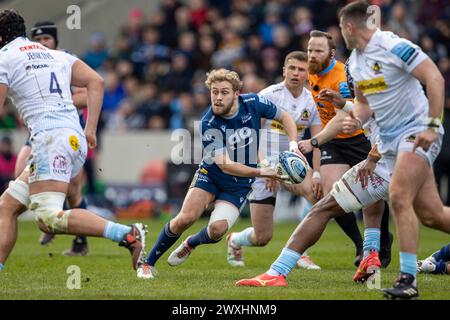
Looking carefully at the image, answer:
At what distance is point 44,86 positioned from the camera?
848cm

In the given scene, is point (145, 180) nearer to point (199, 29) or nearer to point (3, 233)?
point (199, 29)

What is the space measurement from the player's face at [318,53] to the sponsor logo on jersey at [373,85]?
250cm

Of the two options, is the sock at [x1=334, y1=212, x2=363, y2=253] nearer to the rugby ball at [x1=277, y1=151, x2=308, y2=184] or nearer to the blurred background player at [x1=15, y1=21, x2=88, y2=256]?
the rugby ball at [x1=277, y1=151, x2=308, y2=184]

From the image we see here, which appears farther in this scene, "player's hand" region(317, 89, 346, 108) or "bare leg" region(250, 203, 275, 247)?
"bare leg" region(250, 203, 275, 247)

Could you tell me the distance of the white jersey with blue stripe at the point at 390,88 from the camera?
7.75m

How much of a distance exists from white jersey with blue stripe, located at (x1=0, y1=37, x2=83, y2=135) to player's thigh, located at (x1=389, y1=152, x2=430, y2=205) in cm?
309

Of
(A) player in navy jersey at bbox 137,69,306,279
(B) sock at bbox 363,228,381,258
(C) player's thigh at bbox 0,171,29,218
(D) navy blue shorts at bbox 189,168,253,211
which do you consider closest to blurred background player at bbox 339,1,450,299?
(B) sock at bbox 363,228,381,258

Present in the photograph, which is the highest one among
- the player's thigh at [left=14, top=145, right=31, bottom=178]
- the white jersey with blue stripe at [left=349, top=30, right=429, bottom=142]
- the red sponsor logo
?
the red sponsor logo

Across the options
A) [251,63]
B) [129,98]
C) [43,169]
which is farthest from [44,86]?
[129,98]

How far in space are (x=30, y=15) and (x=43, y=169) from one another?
1746cm

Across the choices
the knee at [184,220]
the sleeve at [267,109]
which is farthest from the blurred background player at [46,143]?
the sleeve at [267,109]

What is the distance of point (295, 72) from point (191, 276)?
2950 millimetres

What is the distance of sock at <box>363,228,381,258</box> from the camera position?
368 inches

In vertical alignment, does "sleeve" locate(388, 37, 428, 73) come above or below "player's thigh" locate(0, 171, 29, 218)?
above
